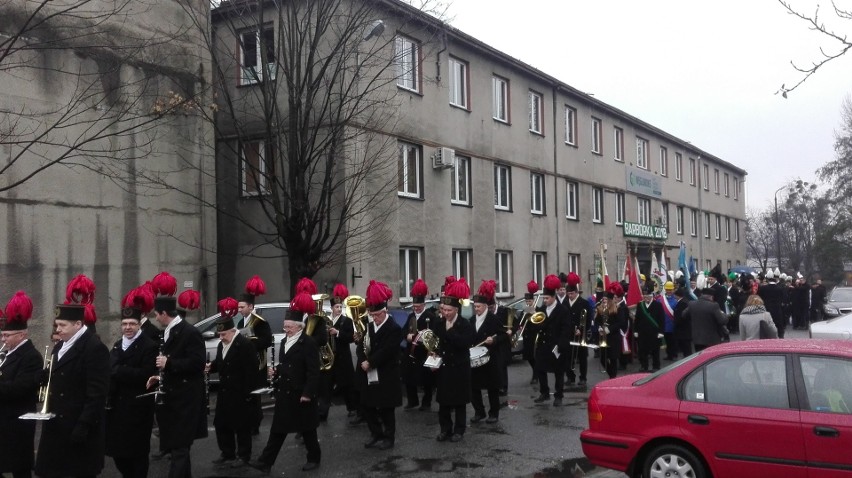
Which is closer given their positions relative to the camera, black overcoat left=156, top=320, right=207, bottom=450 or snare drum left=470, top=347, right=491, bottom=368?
black overcoat left=156, top=320, right=207, bottom=450

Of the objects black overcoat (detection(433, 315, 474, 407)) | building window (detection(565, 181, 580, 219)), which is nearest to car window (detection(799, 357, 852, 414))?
black overcoat (detection(433, 315, 474, 407))

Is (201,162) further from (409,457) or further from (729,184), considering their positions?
(729,184)

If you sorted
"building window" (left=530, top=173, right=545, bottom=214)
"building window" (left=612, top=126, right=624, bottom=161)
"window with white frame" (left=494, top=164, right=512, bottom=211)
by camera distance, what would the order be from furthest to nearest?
"building window" (left=612, top=126, right=624, bottom=161) < "building window" (left=530, top=173, right=545, bottom=214) < "window with white frame" (left=494, top=164, right=512, bottom=211)

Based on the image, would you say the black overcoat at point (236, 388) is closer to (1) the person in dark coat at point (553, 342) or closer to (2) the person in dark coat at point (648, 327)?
(1) the person in dark coat at point (553, 342)

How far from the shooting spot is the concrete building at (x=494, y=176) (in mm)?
20953

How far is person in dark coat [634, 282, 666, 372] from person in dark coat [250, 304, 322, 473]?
9.35 m

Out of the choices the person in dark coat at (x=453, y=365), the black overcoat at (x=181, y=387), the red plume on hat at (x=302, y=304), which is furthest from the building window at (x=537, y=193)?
the black overcoat at (x=181, y=387)

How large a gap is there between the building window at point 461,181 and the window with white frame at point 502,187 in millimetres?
1742

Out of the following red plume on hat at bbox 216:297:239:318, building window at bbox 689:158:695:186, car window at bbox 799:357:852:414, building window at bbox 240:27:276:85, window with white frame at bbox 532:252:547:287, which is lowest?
car window at bbox 799:357:852:414

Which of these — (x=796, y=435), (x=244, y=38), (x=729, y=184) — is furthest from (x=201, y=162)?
(x=729, y=184)

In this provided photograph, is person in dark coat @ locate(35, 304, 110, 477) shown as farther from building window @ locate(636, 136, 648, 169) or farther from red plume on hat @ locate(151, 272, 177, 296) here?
building window @ locate(636, 136, 648, 169)

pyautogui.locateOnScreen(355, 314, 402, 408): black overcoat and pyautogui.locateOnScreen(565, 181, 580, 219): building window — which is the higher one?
pyautogui.locateOnScreen(565, 181, 580, 219): building window

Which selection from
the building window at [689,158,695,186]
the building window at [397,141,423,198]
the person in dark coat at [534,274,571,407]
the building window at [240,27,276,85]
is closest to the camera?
the person in dark coat at [534,274,571,407]

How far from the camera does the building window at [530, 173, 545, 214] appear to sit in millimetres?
28344
